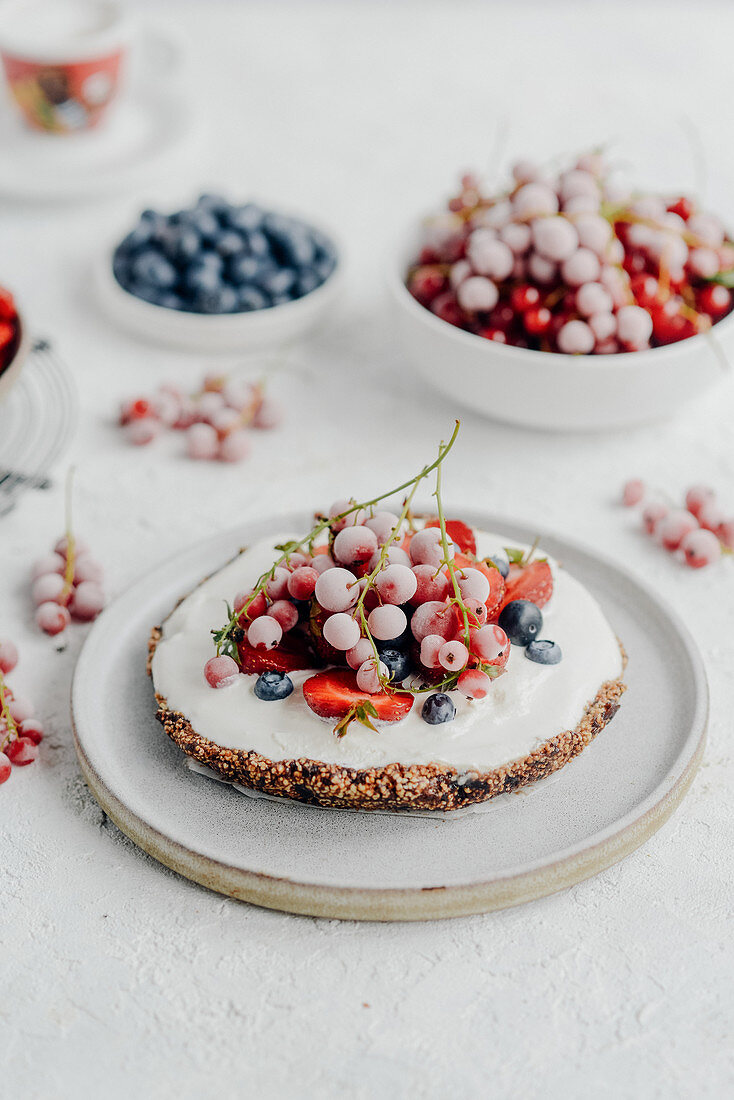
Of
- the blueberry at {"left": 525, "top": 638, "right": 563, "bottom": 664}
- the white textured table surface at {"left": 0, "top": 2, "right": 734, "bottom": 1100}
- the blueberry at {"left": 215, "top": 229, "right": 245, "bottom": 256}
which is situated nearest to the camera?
the white textured table surface at {"left": 0, "top": 2, "right": 734, "bottom": 1100}

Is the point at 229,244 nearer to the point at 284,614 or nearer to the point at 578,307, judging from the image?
the point at 578,307

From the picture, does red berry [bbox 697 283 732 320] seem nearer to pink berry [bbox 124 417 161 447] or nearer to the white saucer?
pink berry [bbox 124 417 161 447]

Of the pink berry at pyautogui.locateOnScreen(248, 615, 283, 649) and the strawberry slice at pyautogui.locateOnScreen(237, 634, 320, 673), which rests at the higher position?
the pink berry at pyautogui.locateOnScreen(248, 615, 283, 649)

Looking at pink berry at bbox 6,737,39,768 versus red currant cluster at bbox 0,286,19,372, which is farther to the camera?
red currant cluster at bbox 0,286,19,372

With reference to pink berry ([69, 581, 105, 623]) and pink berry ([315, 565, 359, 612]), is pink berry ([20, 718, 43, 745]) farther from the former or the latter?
pink berry ([315, 565, 359, 612])

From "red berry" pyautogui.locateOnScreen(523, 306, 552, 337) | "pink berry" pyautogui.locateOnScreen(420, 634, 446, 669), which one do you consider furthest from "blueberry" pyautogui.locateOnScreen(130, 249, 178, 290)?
"pink berry" pyautogui.locateOnScreen(420, 634, 446, 669)

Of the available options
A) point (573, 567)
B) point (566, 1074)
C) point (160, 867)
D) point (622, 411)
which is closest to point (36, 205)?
point (622, 411)

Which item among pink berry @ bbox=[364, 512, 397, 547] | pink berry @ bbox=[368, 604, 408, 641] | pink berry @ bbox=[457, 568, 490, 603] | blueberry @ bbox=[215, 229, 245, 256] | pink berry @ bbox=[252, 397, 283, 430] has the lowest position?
pink berry @ bbox=[252, 397, 283, 430]

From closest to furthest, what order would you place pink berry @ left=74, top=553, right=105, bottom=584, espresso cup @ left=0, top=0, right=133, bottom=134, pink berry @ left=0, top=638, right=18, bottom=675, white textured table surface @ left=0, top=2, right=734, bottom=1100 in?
1. white textured table surface @ left=0, top=2, right=734, bottom=1100
2. pink berry @ left=0, top=638, right=18, bottom=675
3. pink berry @ left=74, top=553, right=105, bottom=584
4. espresso cup @ left=0, top=0, right=133, bottom=134
